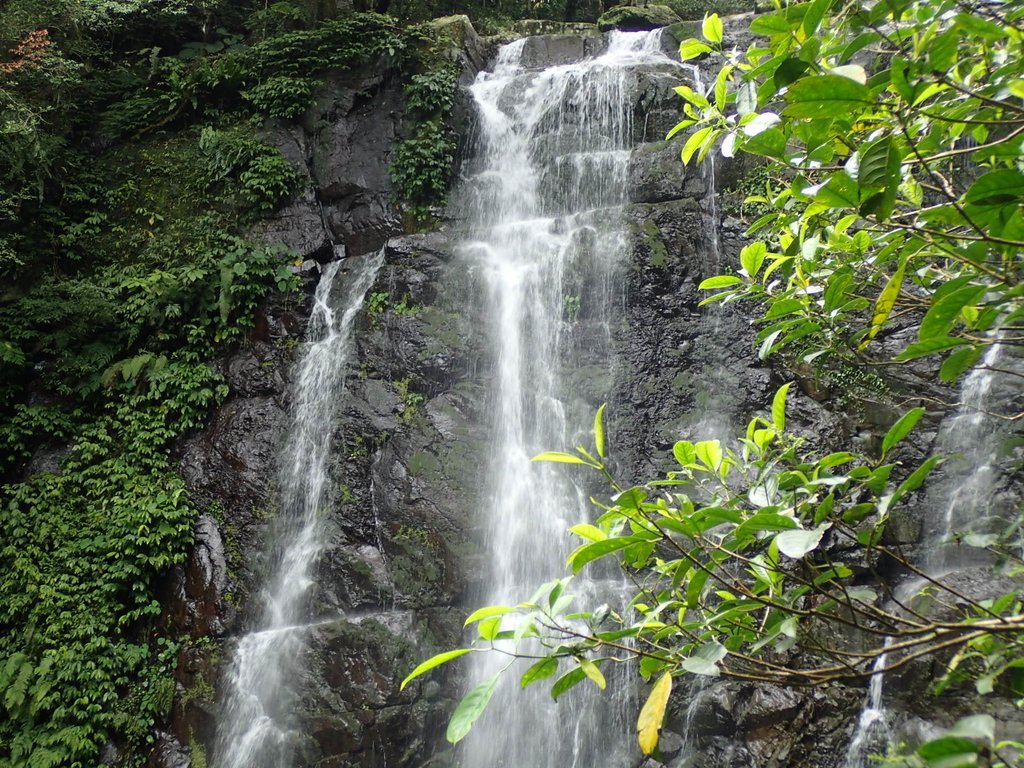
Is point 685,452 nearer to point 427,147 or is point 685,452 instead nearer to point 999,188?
point 999,188

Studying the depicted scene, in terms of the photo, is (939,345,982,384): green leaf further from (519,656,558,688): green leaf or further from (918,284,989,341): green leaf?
(519,656,558,688): green leaf

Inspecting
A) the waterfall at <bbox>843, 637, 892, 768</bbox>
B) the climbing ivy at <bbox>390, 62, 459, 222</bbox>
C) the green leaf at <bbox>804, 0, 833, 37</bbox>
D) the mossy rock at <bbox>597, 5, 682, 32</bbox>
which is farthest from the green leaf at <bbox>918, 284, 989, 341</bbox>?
the mossy rock at <bbox>597, 5, 682, 32</bbox>

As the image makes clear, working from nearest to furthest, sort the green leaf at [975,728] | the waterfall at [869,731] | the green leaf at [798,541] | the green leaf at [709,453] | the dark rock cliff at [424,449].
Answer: the green leaf at [975,728]
the green leaf at [798,541]
the green leaf at [709,453]
the waterfall at [869,731]
the dark rock cliff at [424,449]

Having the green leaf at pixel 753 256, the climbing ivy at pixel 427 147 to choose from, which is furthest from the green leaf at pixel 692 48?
the climbing ivy at pixel 427 147

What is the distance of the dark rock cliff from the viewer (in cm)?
560

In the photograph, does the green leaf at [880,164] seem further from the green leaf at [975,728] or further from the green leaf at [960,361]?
the green leaf at [975,728]

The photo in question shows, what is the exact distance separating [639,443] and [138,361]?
599cm

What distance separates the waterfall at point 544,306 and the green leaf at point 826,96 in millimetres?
5489

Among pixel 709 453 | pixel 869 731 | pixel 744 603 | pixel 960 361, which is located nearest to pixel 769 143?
pixel 960 361

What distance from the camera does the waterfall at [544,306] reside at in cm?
571

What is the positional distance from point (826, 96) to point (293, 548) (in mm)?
6752

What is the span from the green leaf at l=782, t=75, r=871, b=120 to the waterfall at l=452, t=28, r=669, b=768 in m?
5.49

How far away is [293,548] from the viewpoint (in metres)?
6.79

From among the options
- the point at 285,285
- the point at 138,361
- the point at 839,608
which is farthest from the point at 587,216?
the point at 138,361
